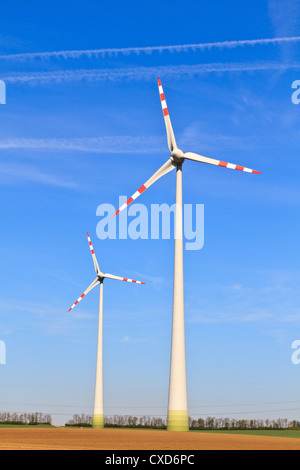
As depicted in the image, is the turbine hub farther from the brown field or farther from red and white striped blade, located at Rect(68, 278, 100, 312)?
red and white striped blade, located at Rect(68, 278, 100, 312)

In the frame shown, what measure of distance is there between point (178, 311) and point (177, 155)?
18848 mm

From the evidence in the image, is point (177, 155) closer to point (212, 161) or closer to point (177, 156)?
point (177, 156)

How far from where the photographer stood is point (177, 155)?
74.2m

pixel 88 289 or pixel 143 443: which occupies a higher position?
pixel 88 289

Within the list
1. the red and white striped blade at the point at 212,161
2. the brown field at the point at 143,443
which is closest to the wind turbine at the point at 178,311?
the red and white striped blade at the point at 212,161

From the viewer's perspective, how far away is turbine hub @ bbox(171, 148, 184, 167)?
244 ft

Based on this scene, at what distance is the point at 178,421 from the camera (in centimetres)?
Answer: 6506

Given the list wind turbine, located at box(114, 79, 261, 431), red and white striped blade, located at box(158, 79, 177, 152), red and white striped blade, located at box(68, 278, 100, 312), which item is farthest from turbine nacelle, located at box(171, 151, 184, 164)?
red and white striped blade, located at box(68, 278, 100, 312)

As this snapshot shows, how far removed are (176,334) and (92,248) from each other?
4939 centimetres

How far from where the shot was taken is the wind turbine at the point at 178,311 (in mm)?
65125

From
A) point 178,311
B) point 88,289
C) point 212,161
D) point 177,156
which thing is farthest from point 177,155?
point 88,289
